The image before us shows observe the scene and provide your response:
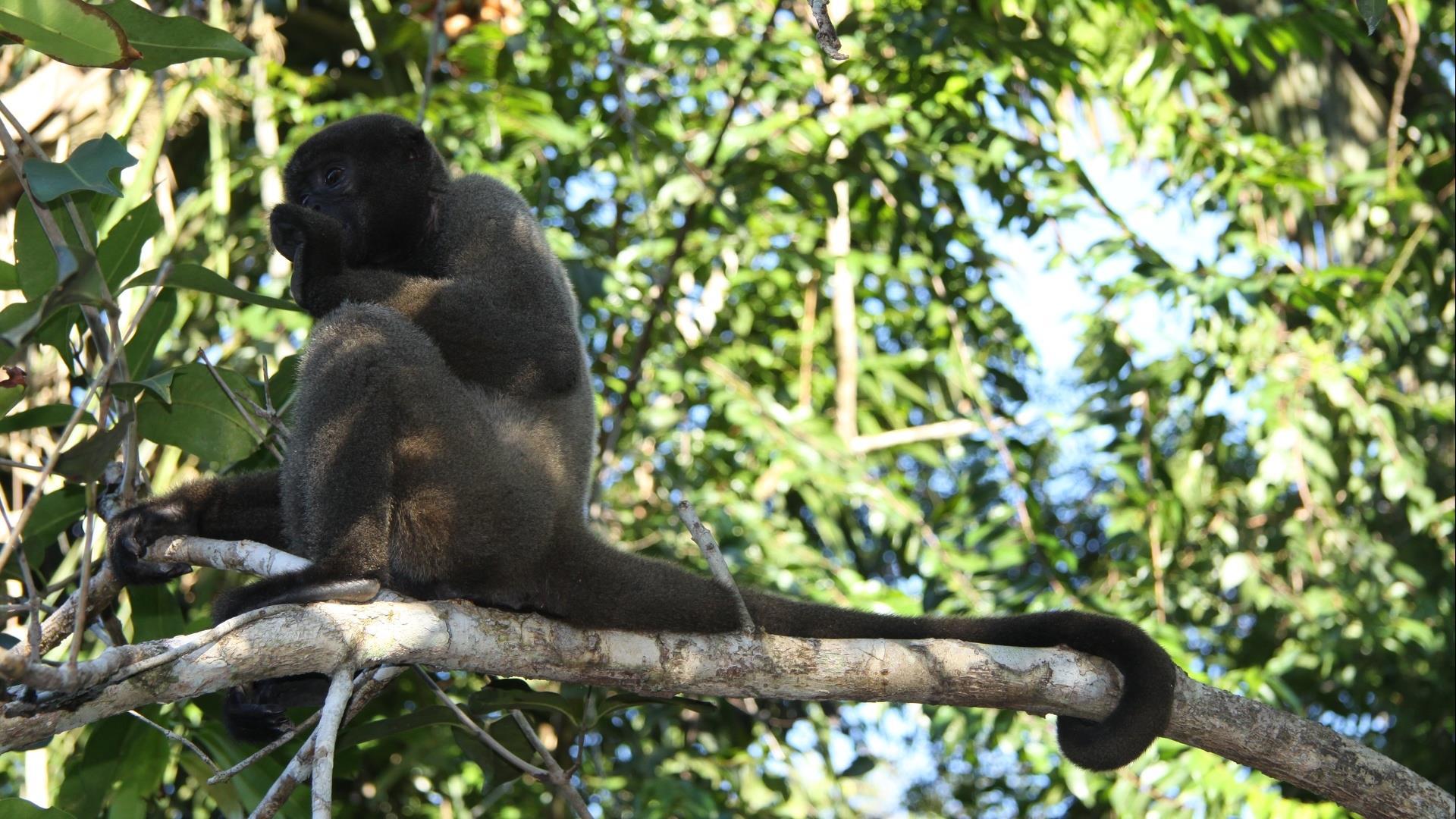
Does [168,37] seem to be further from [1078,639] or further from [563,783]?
[1078,639]

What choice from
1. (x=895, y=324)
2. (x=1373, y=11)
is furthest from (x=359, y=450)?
(x=895, y=324)

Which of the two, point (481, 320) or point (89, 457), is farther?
point (481, 320)

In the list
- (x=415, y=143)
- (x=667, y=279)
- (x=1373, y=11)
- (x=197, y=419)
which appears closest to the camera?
(x=1373, y=11)

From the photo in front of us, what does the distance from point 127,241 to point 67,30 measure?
833mm

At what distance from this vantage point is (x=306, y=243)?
3.95m

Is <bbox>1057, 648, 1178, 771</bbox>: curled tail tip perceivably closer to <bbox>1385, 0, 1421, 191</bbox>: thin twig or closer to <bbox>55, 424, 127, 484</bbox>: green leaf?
<bbox>55, 424, 127, 484</bbox>: green leaf

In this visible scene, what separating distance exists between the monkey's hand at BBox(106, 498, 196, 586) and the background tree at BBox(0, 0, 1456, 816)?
1095 millimetres

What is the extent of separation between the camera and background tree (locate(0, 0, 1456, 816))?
240 inches

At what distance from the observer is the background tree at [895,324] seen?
20.0 feet

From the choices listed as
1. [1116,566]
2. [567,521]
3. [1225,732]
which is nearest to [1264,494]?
[1116,566]

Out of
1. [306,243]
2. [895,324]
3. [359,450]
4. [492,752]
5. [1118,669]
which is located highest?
[306,243]

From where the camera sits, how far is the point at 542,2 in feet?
22.5

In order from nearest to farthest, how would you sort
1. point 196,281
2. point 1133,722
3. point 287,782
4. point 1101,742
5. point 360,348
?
point 287,782
point 196,281
point 360,348
point 1133,722
point 1101,742

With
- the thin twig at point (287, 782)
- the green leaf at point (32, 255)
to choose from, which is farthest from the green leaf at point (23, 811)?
the green leaf at point (32, 255)
